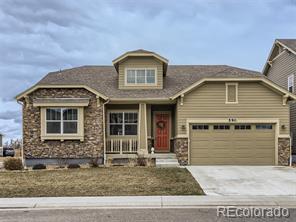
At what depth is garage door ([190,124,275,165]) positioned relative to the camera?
1989 centimetres

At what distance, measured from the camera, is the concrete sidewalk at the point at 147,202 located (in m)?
10.4

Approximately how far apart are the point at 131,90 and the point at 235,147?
688cm

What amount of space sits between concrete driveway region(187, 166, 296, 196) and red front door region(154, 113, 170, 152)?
4.30 metres

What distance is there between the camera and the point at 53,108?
804 inches

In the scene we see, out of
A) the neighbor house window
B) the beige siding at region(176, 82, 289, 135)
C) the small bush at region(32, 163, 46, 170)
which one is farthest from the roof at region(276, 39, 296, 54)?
the small bush at region(32, 163, 46, 170)

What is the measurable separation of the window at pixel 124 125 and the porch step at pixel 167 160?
99.7 inches

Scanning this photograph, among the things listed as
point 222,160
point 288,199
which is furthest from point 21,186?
point 222,160

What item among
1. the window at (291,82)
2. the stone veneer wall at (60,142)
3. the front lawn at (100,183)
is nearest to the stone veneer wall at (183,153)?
the front lawn at (100,183)

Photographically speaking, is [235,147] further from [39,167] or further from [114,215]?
[114,215]

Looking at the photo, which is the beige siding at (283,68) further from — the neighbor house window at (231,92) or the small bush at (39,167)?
the small bush at (39,167)

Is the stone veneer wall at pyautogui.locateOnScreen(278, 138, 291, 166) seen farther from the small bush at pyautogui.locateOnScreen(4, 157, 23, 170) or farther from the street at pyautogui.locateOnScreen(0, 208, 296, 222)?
the small bush at pyautogui.locateOnScreen(4, 157, 23, 170)

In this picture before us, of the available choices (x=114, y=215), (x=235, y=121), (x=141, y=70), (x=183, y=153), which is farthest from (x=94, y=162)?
(x=114, y=215)

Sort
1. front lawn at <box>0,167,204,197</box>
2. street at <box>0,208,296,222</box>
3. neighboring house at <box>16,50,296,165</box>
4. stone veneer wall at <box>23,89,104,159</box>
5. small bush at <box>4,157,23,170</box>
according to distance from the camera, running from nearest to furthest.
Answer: street at <box>0,208,296,222</box>
front lawn at <box>0,167,204,197</box>
small bush at <box>4,157,23,170</box>
neighboring house at <box>16,50,296,165</box>
stone veneer wall at <box>23,89,104,159</box>

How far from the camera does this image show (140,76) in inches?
905
